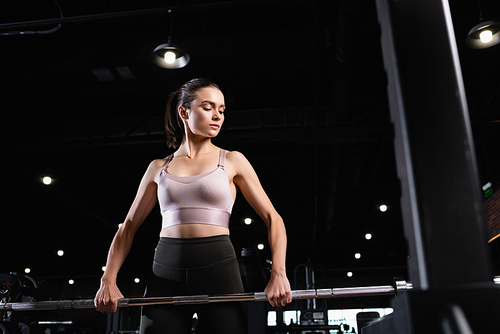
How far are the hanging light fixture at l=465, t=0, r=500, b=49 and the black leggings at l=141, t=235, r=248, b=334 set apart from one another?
12.5 feet

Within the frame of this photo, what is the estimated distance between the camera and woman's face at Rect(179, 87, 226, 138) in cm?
174

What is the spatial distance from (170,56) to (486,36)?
3166 millimetres

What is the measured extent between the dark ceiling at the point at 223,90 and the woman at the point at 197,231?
2887 mm

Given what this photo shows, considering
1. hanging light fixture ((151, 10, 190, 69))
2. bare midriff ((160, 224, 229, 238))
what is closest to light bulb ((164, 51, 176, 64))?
hanging light fixture ((151, 10, 190, 69))

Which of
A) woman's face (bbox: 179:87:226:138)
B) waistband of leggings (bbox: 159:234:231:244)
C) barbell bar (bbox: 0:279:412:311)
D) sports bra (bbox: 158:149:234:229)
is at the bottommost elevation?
barbell bar (bbox: 0:279:412:311)

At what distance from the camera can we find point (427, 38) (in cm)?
67

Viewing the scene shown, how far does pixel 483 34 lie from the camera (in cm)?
421

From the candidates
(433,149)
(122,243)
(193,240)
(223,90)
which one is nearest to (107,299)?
(122,243)

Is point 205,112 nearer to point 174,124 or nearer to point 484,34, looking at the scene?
point 174,124

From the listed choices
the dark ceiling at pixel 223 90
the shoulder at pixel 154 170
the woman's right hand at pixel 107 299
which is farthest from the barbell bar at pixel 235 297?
the dark ceiling at pixel 223 90

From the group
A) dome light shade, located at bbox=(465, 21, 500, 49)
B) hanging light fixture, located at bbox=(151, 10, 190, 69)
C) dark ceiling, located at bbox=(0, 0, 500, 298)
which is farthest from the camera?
dark ceiling, located at bbox=(0, 0, 500, 298)

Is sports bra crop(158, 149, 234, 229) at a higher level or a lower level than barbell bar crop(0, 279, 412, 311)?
higher

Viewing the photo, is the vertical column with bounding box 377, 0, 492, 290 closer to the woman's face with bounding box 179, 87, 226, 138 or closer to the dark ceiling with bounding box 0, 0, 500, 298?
the woman's face with bounding box 179, 87, 226, 138

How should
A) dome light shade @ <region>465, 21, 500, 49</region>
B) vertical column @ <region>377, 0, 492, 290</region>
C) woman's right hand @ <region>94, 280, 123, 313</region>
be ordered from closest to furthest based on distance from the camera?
1. vertical column @ <region>377, 0, 492, 290</region>
2. woman's right hand @ <region>94, 280, 123, 313</region>
3. dome light shade @ <region>465, 21, 500, 49</region>
